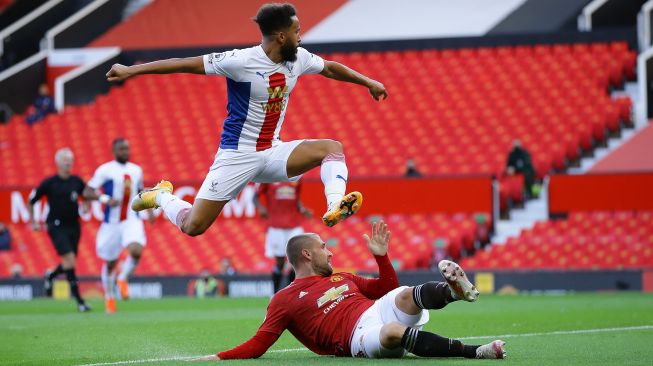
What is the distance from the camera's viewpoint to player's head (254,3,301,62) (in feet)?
29.0

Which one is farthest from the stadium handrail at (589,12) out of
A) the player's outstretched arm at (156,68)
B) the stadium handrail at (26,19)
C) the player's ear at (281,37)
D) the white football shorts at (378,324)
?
the white football shorts at (378,324)

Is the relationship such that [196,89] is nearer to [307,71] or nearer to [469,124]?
[469,124]

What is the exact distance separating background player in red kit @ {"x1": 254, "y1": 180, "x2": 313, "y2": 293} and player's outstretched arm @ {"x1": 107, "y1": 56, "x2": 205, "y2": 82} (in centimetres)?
769

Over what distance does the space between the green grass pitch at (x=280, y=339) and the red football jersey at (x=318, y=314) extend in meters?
0.12

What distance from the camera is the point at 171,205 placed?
32.4ft

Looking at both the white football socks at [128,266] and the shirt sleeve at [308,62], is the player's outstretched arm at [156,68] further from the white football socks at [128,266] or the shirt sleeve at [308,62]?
the white football socks at [128,266]

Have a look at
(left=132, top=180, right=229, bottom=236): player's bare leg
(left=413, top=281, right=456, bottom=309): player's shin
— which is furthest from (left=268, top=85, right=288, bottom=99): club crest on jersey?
(left=413, top=281, right=456, bottom=309): player's shin

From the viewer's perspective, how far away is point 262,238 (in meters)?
24.0

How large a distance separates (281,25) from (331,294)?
217 centimetres

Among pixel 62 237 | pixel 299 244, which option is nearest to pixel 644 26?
pixel 62 237

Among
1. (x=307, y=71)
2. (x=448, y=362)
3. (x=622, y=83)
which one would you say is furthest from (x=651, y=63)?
(x=448, y=362)

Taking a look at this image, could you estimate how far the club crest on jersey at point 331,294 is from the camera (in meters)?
8.09

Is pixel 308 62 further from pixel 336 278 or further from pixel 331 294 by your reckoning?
pixel 331 294

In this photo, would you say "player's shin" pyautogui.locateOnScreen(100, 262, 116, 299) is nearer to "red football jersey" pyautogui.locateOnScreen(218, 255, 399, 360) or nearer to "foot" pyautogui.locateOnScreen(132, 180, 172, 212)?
"foot" pyautogui.locateOnScreen(132, 180, 172, 212)
